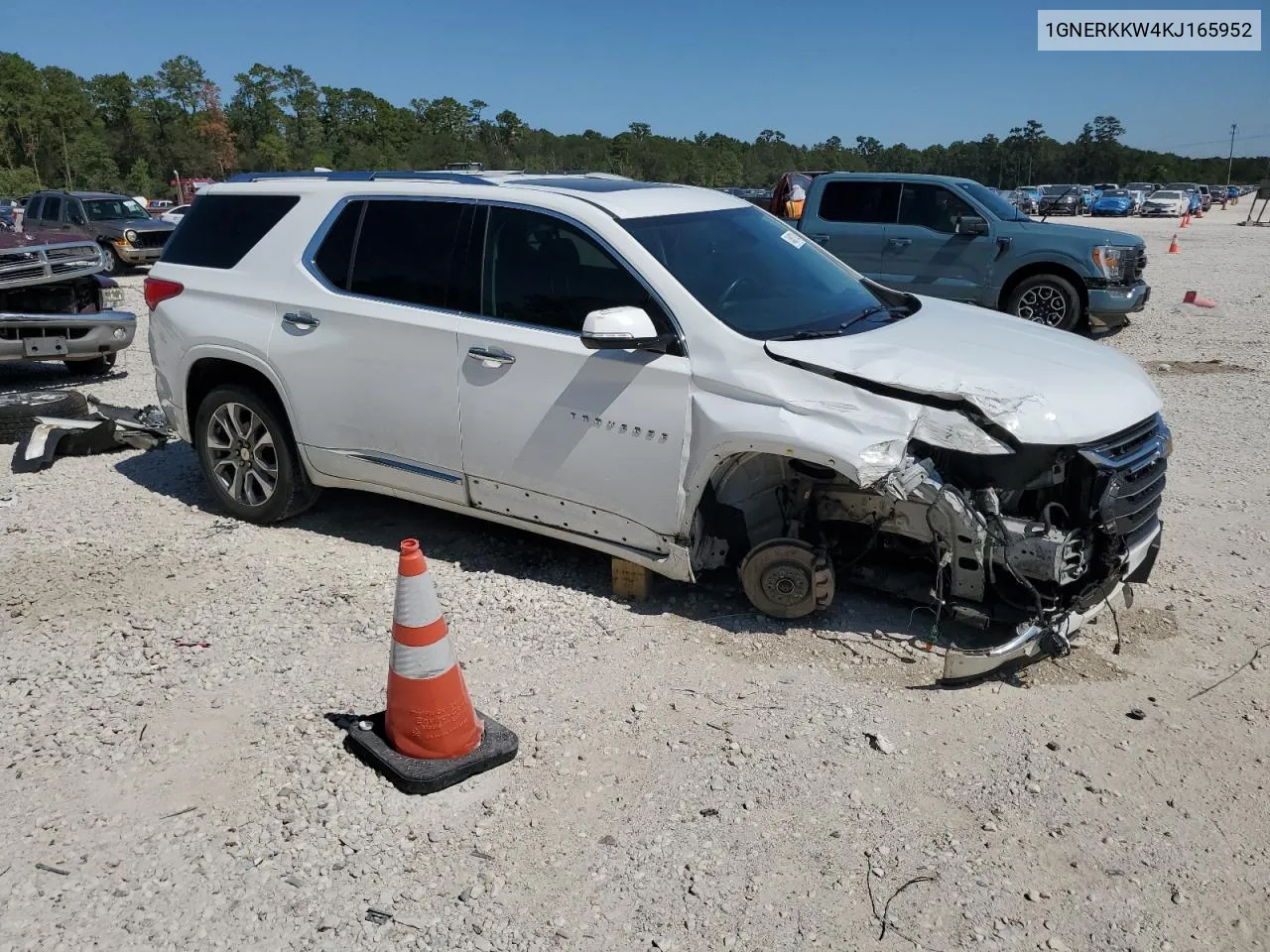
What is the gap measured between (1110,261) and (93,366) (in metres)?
11.1

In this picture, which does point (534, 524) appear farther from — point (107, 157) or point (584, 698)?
point (107, 157)

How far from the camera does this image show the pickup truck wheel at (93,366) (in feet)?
33.9

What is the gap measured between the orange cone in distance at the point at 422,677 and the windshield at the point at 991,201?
10.4 meters

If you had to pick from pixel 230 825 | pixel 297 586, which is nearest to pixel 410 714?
pixel 230 825

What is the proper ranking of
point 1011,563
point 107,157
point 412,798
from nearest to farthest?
point 412,798
point 1011,563
point 107,157

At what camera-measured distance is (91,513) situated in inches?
239

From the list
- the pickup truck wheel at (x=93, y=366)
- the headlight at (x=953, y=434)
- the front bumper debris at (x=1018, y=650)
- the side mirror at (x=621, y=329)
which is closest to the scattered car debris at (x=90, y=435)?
the pickup truck wheel at (x=93, y=366)

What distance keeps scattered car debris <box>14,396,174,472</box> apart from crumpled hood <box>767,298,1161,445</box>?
16.5 ft

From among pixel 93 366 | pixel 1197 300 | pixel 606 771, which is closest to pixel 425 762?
pixel 606 771

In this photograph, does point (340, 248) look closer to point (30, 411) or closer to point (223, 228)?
point (223, 228)

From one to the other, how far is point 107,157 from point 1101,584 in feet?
267

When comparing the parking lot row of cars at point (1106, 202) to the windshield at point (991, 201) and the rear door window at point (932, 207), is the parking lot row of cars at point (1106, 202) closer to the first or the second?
the windshield at point (991, 201)

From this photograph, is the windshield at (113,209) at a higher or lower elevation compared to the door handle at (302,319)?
higher

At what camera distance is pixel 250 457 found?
18.7ft
